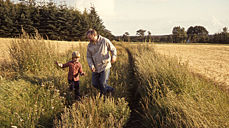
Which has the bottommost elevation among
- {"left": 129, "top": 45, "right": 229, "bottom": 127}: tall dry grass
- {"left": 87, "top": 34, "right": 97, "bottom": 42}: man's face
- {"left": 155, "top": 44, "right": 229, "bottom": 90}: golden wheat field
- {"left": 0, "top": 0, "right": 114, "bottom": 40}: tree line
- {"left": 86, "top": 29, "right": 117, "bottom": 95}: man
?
{"left": 155, "top": 44, "right": 229, "bottom": 90}: golden wheat field

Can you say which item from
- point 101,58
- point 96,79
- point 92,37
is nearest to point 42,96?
point 96,79

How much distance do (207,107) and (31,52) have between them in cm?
466

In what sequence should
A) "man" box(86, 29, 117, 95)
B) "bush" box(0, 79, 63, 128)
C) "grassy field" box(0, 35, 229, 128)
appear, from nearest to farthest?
"grassy field" box(0, 35, 229, 128) < "bush" box(0, 79, 63, 128) < "man" box(86, 29, 117, 95)

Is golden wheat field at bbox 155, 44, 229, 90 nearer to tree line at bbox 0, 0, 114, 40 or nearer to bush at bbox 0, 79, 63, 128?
bush at bbox 0, 79, 63, 128

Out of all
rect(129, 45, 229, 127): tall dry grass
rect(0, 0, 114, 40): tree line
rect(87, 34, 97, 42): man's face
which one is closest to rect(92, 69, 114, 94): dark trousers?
rect(87, 34, 97, 42): man's face

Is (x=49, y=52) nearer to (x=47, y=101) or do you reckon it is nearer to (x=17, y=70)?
(x=17, y=70)

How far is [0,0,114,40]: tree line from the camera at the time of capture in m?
21.0

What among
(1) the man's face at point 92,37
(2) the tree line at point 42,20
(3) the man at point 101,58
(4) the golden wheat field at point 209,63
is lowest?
(4) the golden wheat field at point 209,63

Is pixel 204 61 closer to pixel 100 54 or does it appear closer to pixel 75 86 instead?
pixel 100 54

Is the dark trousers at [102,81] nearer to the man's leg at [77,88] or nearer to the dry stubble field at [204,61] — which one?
the man's leg at [77,88]

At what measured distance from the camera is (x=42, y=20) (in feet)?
73.8

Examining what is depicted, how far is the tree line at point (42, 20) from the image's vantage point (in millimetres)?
21031

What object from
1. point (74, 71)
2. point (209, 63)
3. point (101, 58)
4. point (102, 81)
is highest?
point (101, 58)

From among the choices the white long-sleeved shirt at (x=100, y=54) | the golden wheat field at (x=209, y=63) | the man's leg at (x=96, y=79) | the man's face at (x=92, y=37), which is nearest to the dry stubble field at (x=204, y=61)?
the golden wheat field at (x=209, y=63)
